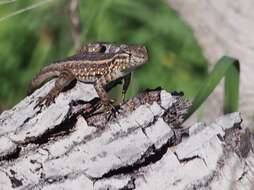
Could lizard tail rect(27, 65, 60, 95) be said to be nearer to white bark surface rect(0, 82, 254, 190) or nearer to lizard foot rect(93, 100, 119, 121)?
lizard foot rect(93, 100, 119, 121)

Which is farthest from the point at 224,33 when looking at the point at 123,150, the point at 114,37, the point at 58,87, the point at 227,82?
the point at 123,150

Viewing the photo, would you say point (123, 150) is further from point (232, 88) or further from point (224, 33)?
point (224, 33)

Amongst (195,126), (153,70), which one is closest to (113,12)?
(153,70)

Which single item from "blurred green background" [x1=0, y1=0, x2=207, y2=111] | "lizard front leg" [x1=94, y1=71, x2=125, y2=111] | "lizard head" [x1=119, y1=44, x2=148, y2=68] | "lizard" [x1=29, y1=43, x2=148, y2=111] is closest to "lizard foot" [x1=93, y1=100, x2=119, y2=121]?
"lizard front leg" [x1=94, y1=71, x2=125, y2=111]

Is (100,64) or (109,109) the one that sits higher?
(109,109)

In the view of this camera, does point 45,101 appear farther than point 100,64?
No

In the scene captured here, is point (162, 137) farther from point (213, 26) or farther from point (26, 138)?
point (213, 26)

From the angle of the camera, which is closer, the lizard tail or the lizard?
the lizard
